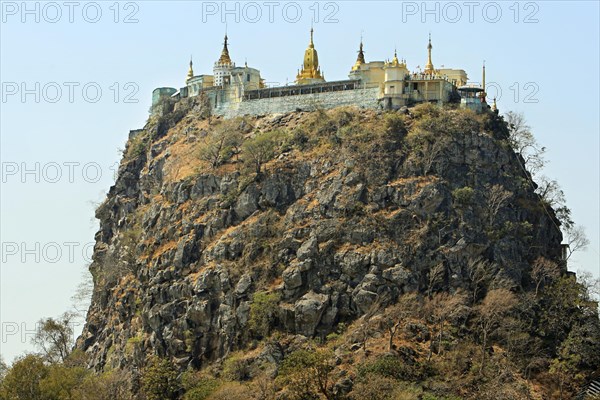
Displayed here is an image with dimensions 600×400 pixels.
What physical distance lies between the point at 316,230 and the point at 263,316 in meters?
7.89

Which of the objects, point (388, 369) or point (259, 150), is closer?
point (388, 369)

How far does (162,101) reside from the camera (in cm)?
12569

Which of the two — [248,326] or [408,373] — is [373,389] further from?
[248,326]

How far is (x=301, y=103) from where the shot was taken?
11419 centimetres

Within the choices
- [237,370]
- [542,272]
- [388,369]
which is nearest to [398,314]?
[388,369]

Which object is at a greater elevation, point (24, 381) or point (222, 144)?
point (222, 144)

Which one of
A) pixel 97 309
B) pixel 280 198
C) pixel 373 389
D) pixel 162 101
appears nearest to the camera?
pixel 373 389

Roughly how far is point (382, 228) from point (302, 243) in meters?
6.07

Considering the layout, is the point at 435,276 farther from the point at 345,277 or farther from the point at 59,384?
the point at 59,384

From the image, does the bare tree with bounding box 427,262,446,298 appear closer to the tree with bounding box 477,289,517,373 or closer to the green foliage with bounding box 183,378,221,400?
the tree with bounding box 477,289,517,373

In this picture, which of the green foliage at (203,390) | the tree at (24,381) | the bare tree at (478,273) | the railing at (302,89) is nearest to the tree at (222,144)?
the railing at (302,89)

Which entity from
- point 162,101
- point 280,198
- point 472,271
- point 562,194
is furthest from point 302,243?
point 162,101

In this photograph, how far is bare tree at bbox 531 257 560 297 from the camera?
99.4 metres

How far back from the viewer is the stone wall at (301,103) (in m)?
111
